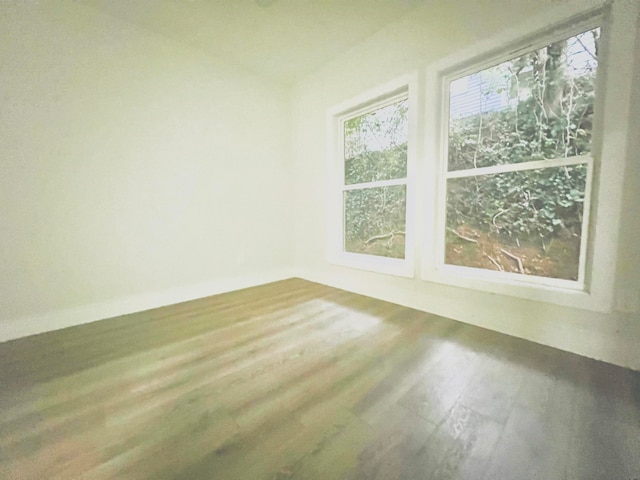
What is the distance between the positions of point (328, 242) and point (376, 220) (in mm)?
640

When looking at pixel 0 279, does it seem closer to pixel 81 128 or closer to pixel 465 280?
pixel 81 128

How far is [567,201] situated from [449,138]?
2.90ft

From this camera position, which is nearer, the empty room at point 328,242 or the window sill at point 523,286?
the empty room at point 328,242

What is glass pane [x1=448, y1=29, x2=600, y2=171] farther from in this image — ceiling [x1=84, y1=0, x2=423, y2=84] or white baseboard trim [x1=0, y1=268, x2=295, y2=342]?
white baseboard trim [x1=0, y1=268, x2=295, y2=342]

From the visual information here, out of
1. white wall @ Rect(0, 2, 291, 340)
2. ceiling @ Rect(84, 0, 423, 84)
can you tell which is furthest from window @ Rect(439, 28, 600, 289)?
white wall @ Rect(0, 2, 291, 340)

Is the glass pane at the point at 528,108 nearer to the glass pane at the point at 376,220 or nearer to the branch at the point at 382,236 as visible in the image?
the glass pane at the point at 376,220

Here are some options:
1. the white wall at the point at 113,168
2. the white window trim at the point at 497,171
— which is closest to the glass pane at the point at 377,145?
the white window trim at the point at 497,171

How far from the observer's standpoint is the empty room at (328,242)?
918 mm

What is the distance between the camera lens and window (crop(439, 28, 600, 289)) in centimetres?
147

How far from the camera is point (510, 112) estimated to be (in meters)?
1.72

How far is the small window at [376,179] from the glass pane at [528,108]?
0.51 metres

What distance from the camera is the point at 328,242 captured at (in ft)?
9.67

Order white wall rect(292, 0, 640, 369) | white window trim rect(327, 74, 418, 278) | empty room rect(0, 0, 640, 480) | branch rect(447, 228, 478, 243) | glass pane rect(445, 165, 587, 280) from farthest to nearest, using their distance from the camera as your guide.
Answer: white window trim rect(327, 74, 418, 278) < branch rect(447, 228, 478, 243) < glass pane rect(445, 165, 587, 280) < white wall rect(292, 0, 640, 369) < empty room rect(0, 0, 640, 480)

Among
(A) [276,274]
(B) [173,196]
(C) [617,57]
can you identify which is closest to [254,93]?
(B) [173,196]
